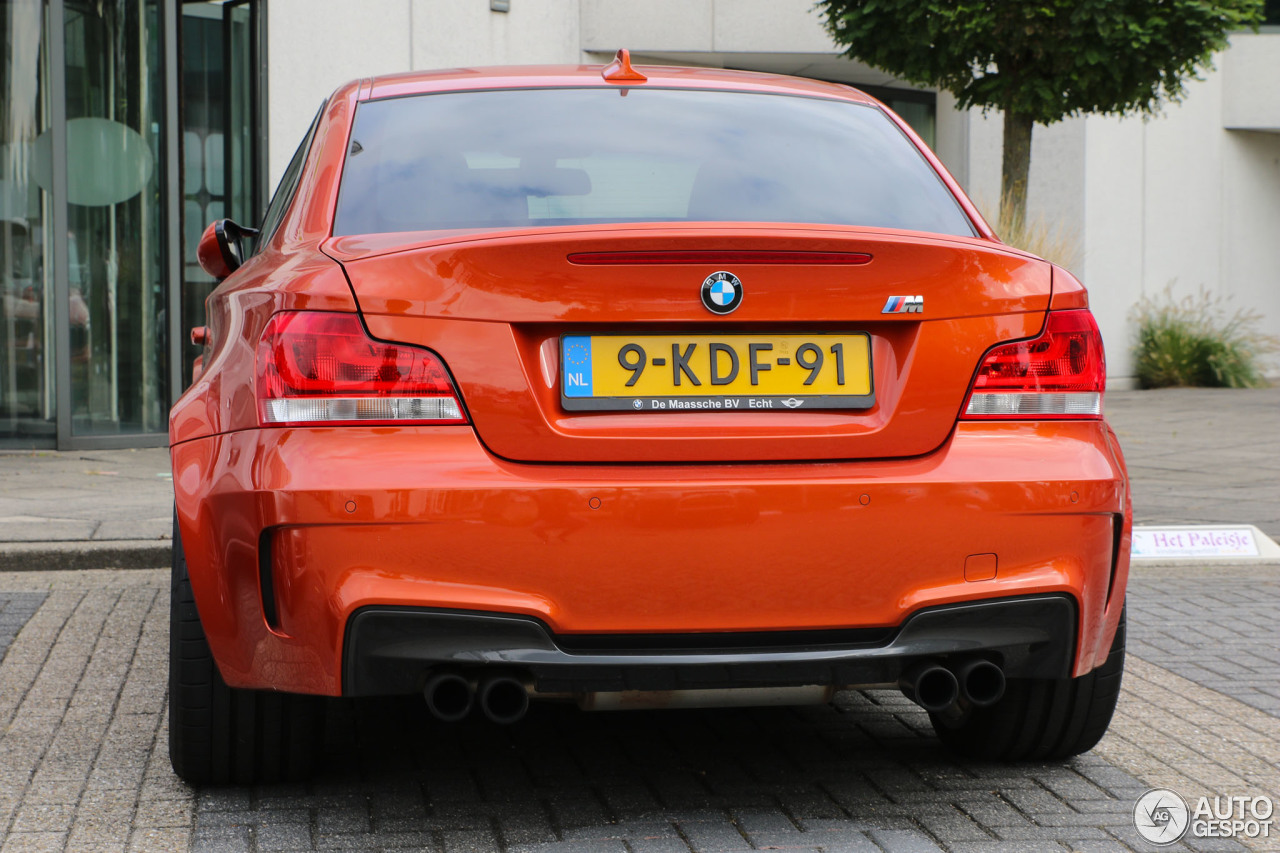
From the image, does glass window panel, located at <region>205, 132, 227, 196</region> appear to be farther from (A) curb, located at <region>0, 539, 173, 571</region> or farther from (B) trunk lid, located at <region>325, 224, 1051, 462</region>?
(B) trunk lid, located at <region>325, 224, 1051, 462</region>

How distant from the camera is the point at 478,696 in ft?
8.75

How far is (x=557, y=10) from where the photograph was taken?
47.5 feet

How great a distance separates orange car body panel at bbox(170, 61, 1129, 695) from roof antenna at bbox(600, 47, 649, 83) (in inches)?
34.6

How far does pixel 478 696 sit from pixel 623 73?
5.19ft

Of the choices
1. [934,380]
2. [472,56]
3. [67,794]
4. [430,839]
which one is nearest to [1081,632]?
[934,380]

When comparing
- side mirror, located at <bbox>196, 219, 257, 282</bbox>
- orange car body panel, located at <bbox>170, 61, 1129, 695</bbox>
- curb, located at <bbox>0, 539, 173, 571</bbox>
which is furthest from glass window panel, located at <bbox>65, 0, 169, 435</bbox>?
orange car body panel, located at <bbox>170, 61, 1129, 695</bbox>

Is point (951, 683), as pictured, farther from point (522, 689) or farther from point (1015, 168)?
point (1015, 168)

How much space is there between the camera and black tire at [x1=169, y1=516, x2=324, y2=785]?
3113 millimetres

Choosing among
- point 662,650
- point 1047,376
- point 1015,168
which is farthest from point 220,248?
point 1015,168

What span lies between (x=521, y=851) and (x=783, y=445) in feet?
3.10

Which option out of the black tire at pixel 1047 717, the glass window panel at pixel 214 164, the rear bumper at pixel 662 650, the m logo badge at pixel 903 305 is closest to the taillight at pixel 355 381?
the rear bumper at pixel 662 650

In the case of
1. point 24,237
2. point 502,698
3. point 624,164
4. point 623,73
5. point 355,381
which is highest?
point 24,237

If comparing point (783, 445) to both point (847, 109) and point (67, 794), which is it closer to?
point (847, 109)

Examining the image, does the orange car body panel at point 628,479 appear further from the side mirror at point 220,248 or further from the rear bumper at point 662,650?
the side mirror at point 220,248
